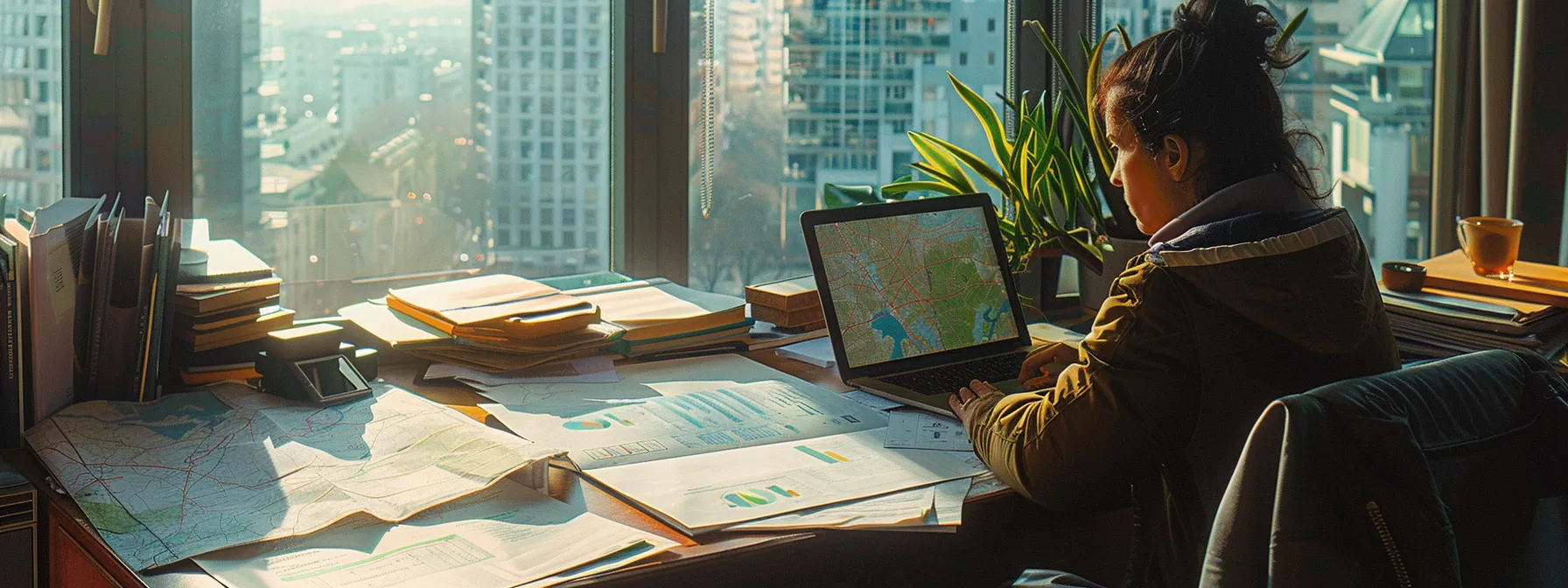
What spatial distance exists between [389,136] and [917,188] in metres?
0.92

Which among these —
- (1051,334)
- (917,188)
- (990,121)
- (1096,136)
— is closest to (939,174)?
(917,188)

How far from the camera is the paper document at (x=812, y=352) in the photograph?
1.89 metres

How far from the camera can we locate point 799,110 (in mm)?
2447

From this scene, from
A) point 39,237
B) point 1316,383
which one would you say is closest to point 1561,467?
point 1316,383

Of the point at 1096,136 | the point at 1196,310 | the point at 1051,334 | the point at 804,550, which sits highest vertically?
the point at 1096,136

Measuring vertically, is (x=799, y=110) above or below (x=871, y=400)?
above

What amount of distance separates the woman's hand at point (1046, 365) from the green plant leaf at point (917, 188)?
0.56 metres

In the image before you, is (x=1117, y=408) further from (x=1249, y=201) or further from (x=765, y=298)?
(x=765, y=298)

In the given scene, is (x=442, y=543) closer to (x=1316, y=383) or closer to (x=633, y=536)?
(x=633, y=536)

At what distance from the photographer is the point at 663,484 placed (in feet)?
4.18

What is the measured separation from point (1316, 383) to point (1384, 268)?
1.02m

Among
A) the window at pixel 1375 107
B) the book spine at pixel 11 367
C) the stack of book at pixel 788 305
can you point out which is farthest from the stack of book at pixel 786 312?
the window at pixel 1375 107

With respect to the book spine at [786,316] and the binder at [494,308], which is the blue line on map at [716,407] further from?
the book spine at [786,316]

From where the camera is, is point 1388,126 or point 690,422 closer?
point 690,422
